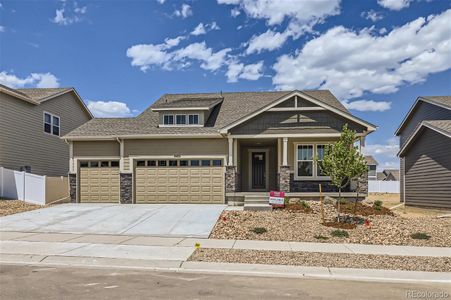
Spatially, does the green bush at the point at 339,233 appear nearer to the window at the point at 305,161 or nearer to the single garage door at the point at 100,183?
the window at the point at 305,161

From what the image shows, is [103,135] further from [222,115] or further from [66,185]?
[222,115]

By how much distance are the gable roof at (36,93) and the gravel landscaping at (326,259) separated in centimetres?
1792

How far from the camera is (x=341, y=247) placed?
10.3 meters

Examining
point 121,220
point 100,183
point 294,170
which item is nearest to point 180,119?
point 100,183

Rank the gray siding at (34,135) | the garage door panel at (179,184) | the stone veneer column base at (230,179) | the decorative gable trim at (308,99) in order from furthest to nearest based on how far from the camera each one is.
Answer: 1. the gray siding at (34,135)
2. the garage door panel at (179,184)
3. the stone veneer column base at (230,179)
4. the decorative gable trim at (308,99)

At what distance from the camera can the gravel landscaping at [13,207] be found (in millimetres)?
15908

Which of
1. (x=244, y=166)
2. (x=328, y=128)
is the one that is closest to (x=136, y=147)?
(x=244, y=166)

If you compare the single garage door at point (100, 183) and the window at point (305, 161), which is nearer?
the window at point (305, 161)

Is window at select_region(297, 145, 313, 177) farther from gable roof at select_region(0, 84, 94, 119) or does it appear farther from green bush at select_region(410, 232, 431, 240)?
gable roof at select_region(0, 84, 94, 119)

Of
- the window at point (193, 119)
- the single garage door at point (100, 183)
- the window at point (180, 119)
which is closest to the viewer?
the single garage door at point (100, 183)

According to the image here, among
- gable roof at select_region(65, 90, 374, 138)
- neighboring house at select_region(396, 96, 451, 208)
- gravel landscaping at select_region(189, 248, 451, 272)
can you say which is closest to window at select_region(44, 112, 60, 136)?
gable roof at select_region(65, 90, 374, 138)

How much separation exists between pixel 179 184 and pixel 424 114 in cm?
1841

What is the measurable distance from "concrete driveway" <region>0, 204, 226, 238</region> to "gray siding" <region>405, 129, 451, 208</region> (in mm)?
11114

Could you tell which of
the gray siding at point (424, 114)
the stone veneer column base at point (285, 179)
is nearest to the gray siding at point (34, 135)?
the stone veneer column base at point (285, 179)
